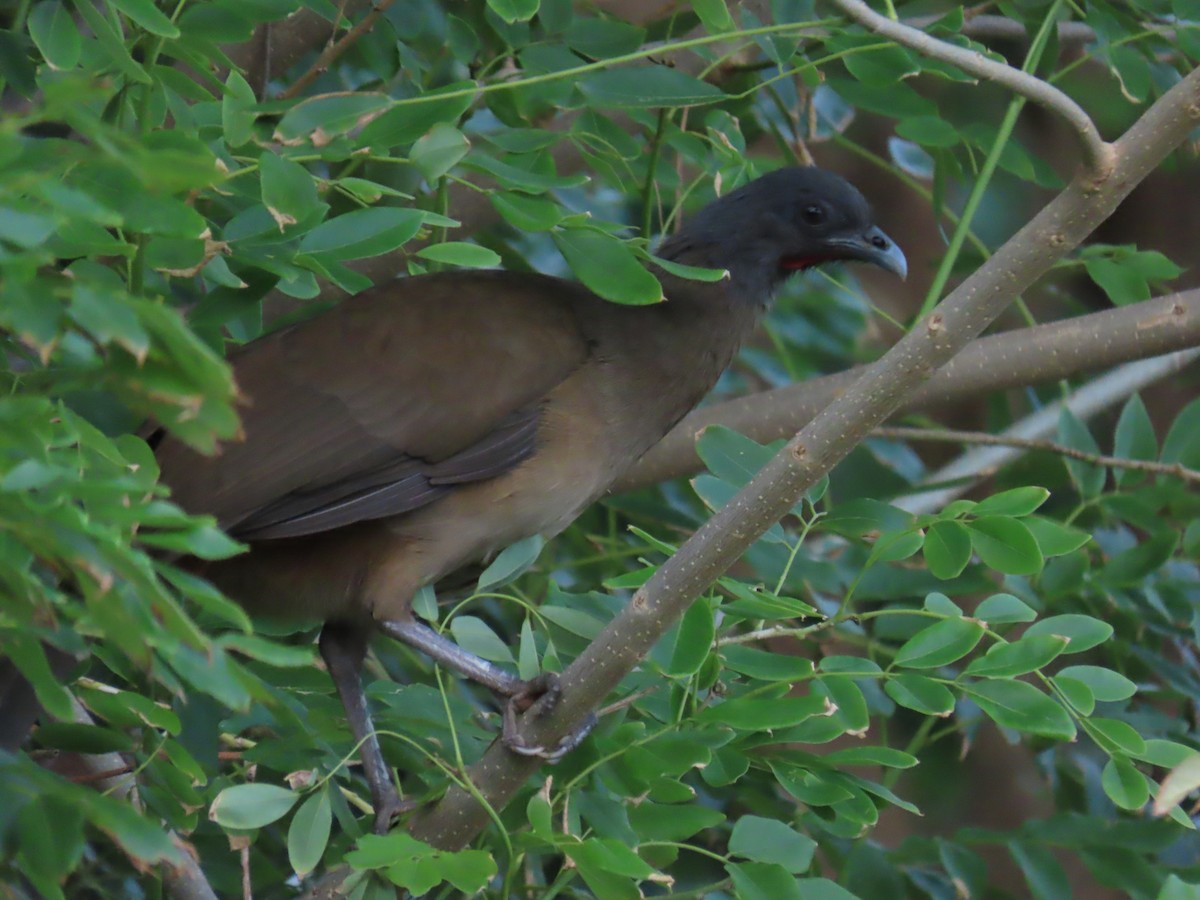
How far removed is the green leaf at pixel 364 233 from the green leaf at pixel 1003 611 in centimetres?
80

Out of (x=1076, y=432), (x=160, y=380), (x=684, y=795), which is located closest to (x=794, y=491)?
(x=684, y=795)

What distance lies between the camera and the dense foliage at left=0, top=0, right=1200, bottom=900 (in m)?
1.17

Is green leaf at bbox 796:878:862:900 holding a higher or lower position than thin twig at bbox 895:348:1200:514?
higher

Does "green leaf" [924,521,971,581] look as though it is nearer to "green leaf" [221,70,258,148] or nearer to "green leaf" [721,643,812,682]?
"green leaf" [721,643,812,682]

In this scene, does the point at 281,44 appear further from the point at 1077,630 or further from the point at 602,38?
the point at 1077,630

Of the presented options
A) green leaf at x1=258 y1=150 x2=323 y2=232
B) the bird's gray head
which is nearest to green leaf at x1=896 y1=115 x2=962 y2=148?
the bird's gray head

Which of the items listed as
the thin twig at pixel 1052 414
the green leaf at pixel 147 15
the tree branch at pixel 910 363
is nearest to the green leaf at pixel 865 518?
the tree branch at pixel 910 363

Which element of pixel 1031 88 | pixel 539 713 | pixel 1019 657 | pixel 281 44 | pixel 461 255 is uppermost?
pixel 1031 88

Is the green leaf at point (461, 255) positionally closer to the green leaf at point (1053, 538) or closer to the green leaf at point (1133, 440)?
the green leaf at point (1053, 538)

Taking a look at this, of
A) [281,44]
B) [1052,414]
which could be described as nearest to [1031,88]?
[281,44]

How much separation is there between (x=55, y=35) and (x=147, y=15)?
165mm

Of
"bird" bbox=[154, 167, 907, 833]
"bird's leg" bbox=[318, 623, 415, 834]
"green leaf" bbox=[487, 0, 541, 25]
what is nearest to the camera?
"green leaf" bbox=[487, 0, 541, 25]

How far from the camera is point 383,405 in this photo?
2.52 m

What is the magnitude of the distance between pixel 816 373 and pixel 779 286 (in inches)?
36.1
